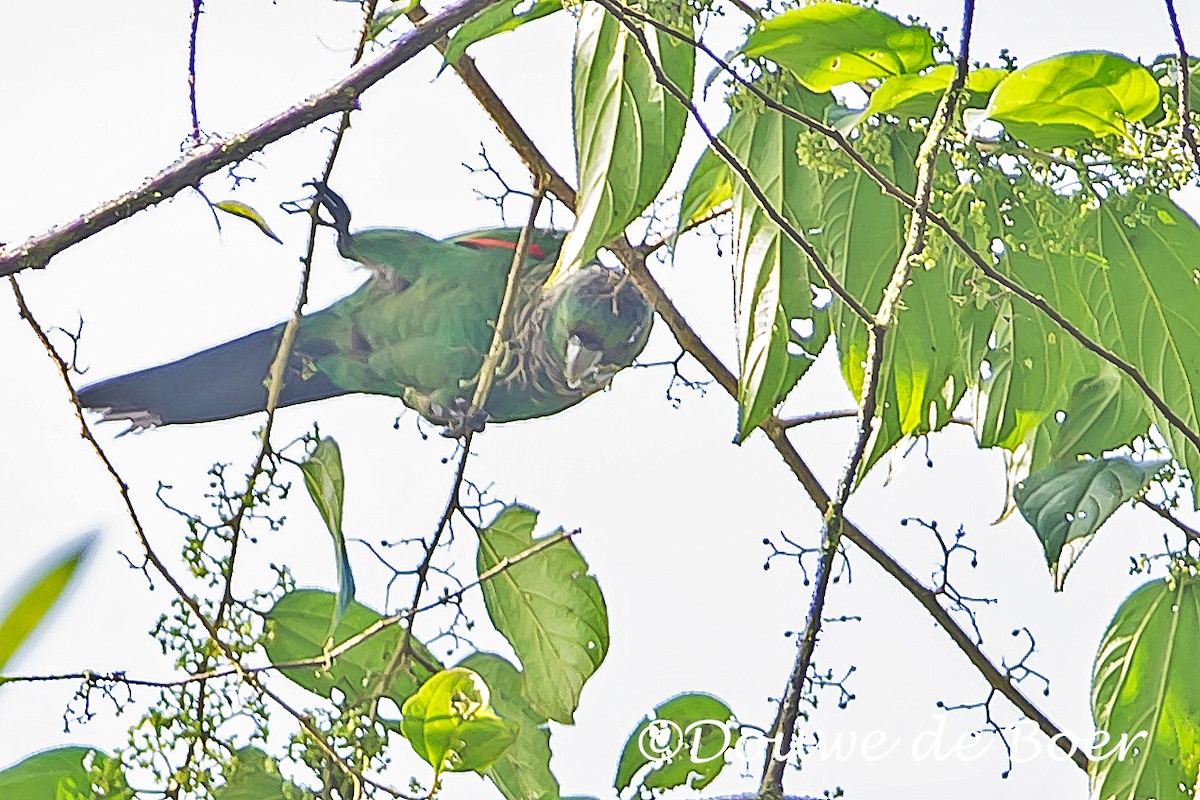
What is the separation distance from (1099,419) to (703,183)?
0.97 feet

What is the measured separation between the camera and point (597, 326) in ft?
A: 3.63

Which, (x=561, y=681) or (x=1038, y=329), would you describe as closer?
(x=1038, y=329)

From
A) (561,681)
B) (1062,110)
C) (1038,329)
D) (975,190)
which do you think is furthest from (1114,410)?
(561,681)

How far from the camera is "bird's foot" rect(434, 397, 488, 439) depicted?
980 mm

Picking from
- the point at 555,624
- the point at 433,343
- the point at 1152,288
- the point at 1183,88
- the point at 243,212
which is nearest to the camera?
the point at 1183,88

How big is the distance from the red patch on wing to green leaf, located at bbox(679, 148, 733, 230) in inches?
10.4

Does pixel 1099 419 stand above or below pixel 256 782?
above

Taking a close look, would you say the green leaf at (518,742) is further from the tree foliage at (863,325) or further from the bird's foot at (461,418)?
the bird's foot at (461,418)

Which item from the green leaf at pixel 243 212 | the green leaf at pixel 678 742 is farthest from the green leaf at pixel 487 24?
the green leaf at pixel 678 742

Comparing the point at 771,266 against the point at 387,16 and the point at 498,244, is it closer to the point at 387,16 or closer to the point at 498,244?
the point at 387,16

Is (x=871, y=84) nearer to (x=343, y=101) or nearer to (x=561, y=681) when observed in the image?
(x=343, y=101)

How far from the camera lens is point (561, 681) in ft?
3.17

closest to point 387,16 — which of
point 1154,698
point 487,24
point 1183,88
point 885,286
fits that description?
point 487,24

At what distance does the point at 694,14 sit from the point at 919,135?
7.0 inches
